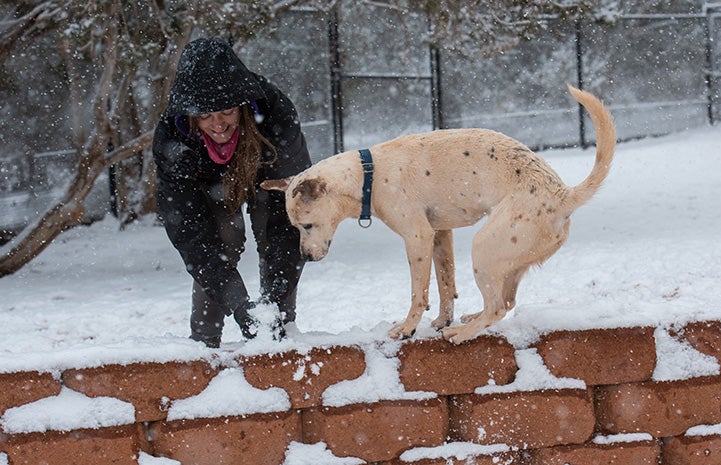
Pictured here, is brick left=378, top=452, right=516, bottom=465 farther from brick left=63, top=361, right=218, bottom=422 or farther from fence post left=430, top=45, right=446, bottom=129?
fence post left=430, top=45, right=446, bottom=129

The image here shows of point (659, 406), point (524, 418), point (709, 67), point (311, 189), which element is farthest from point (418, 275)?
point (709, 67)

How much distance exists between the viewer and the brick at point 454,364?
307cm

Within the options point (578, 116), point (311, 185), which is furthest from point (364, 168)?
point (578, 116)

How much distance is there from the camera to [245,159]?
3248mm

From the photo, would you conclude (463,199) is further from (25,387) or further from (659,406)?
(25,387)

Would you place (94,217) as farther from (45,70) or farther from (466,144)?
(466,144)

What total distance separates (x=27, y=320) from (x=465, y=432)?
379 centimetres

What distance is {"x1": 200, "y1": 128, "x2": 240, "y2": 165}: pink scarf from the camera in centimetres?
323

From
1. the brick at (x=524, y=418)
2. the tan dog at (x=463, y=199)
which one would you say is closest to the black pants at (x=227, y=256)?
the tan dog at (x=463, y=199)

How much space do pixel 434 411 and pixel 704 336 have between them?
41.1 inches

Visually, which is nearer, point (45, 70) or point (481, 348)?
point (481, 348)

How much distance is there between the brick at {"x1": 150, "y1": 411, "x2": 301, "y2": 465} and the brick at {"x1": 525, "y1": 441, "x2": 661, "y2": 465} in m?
0.98

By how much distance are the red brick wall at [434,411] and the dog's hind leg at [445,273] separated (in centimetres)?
23

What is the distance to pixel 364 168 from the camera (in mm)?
3016
